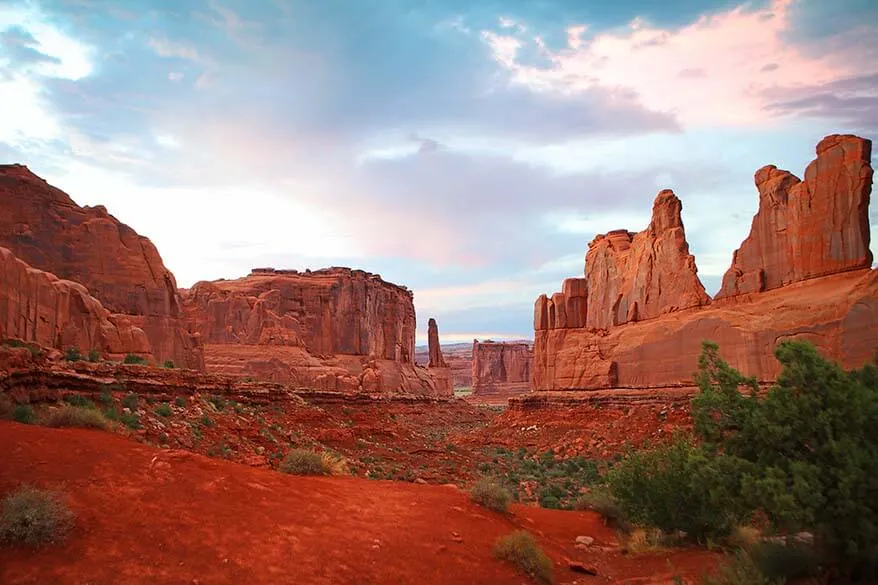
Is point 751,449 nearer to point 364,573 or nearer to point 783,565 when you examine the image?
point 783,565

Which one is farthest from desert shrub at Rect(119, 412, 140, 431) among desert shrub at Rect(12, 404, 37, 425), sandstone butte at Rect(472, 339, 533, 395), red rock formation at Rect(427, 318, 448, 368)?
sandstone butte at Rect(472, 339, 533, 395)

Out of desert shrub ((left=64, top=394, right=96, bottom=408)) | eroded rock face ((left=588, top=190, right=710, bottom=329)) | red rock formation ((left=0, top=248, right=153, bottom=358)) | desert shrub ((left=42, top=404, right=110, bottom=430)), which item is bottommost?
desert shrub ((left=42, top=404, right=110, bottom=430))

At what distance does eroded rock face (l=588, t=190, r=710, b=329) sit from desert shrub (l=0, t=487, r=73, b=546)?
28720mm

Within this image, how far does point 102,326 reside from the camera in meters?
24.5

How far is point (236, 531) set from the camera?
9.25 meters

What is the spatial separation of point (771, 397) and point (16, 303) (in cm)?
1954

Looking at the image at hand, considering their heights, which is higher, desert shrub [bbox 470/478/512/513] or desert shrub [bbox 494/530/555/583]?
desert shrub [bbox 470/478/512/513]

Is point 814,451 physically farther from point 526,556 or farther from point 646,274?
point 646,274

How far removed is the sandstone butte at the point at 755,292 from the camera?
2231 centimetres

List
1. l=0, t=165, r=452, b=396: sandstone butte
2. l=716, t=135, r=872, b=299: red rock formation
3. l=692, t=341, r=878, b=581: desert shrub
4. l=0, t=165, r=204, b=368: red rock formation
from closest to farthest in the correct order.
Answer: l=692, t=341, r=878, b=581: desert shrub < l=0, t=165, r=452, b=396: sandstone butte < l=716, t=135, r=872, b=299: red rock formation < l=0, t=165, r=204, b=368: red rock formation

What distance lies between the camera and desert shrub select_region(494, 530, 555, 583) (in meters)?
10.4

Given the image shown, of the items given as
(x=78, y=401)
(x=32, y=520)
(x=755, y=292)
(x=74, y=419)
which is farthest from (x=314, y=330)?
(x=32, y=520)

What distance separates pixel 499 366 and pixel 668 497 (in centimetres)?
11661

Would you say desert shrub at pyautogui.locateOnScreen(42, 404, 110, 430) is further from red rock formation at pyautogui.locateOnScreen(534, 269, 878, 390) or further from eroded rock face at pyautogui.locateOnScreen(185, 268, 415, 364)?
eroded rock face at pyautogui.locateOnScreen(185, 268, 415, 364)
